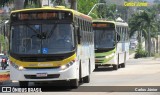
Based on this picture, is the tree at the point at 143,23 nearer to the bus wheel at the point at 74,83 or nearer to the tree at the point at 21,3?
the tree at the point at 21,3

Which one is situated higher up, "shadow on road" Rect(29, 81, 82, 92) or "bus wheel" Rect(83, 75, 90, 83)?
"shadow on road" Rect(29, 81, 82, 92)

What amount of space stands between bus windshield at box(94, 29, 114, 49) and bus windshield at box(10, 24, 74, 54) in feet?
56.1

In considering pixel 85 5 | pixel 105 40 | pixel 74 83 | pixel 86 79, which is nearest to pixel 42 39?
pixel 74 83

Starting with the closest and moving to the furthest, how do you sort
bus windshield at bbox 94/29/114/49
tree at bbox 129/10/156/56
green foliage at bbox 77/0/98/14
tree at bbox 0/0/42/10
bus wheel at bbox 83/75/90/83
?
1. bus wheel at bbox 83/75/90/83
2. tree at bbox 0/0/42/10
3. bus windshield at bbox 94/29/114/49
4. green foliage at bbox 77/0/98/14
5. tree at bbox 129/10/156/56

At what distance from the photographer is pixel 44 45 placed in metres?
21.5

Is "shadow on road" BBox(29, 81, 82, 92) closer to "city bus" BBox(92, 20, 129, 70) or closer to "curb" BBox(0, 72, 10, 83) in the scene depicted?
"curb" BBox(0, 72, 10, 83)

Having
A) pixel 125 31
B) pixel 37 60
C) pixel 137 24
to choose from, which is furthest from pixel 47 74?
pixel 137 24

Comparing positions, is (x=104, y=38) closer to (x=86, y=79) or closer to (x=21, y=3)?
(x=21, y=3)

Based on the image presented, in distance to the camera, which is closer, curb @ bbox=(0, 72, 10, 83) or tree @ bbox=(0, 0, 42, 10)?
curb @ bbox=(0, 72, 10, 83)

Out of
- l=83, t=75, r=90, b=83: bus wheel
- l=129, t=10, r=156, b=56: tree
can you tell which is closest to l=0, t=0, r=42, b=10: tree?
l=83, t=75, r=90, b=83: bus wheel

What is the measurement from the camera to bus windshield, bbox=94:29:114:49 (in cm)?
3888

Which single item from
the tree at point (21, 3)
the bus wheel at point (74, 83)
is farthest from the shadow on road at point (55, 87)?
the tree at point (21, 3)

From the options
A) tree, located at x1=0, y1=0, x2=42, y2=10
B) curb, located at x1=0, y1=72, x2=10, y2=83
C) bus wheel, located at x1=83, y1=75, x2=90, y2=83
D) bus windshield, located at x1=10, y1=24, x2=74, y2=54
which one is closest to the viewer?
bus windshield, located at x1=10, y1=24, x2=74, y2=54

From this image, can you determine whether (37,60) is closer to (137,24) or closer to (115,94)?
(115,94)
